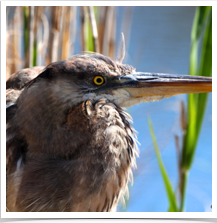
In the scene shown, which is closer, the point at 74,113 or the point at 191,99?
the point at 74,113

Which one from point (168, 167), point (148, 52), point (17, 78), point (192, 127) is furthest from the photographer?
point (148, 52)

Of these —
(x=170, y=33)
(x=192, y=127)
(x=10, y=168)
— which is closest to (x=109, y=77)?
(x=10, y=168)

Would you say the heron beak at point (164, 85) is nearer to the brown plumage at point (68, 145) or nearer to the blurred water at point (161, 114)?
the brown plumage at point (68, 145)

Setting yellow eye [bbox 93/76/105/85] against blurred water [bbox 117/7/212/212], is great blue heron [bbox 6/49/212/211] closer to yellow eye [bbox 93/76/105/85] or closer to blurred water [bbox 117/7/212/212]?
yellow eye [bbox 93/76/105/85]

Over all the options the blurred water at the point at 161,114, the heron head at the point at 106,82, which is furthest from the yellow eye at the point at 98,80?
the blurred water at the point at 161,114

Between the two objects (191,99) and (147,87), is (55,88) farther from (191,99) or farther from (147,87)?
(191,99)

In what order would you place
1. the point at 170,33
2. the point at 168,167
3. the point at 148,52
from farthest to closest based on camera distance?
the point at 170,33 → the point at 148,52 → the point at 168,167

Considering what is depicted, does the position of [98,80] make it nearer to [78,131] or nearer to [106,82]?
[106,82]

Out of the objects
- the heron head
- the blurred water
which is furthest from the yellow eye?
the blurred water
